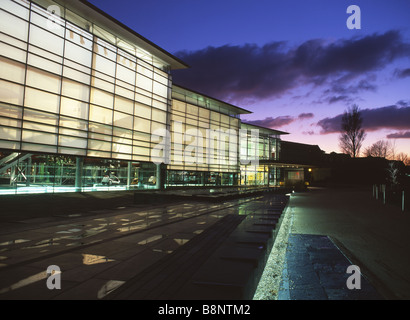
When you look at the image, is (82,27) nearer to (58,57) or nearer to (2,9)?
(58,57)

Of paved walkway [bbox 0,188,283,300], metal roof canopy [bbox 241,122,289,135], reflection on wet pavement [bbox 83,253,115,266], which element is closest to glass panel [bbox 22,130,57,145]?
paved walkway [bbox 0,188,283,300]

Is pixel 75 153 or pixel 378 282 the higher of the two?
pixel 75 153

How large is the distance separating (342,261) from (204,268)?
13.0ft

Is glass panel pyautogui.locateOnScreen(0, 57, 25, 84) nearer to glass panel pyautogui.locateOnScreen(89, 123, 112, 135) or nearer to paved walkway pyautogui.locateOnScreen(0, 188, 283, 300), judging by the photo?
glass panel pyautogui.locateOnScreen(89, 123, 112, 135)

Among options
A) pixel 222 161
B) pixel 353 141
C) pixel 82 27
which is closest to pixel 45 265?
pixel 82 27

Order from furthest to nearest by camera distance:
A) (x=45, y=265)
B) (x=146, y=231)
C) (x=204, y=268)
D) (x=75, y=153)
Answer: (x=75, y=153) < (x=146, y=231) < (x=45, y=265) < (x=204, y=268)

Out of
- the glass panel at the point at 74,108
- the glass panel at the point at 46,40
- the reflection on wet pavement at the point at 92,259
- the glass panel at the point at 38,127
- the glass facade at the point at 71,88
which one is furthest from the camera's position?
the glass panel at the point at 74,108

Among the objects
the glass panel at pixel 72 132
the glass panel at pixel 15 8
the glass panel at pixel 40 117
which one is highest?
the glass panel at pixel 15 8

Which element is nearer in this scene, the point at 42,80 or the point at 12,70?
the point at 12,70

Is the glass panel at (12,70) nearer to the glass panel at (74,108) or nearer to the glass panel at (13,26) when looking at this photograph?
the glass panel at (13,26)

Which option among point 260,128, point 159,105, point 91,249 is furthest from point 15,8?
point 260,128

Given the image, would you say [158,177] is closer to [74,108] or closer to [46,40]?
[74,108]

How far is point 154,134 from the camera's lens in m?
31.5

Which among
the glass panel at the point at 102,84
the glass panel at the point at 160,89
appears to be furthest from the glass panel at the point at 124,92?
the glass panel at the point at 160,89
